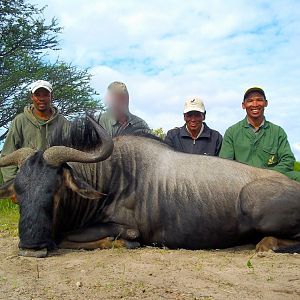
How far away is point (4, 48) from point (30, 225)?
17.3 meters

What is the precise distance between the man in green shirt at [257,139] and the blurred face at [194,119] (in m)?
0.50

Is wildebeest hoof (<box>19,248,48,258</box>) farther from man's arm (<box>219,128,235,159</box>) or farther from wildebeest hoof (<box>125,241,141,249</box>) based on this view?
man's arm (<box>219,128,235,159</box>)

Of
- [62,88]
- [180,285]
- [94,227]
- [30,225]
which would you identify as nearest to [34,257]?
[30,225]

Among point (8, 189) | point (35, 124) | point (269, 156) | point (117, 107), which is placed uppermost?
point (117, 107)

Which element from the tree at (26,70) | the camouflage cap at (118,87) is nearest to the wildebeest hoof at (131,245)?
the camouflage cap at (118,87)

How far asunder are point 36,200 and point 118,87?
380 centimetres

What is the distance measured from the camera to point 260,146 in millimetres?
8070

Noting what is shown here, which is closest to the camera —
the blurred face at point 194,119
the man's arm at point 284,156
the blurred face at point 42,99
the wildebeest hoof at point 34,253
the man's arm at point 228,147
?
the wildebeest hoof at point 34,253

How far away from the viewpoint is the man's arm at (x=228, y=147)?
8242 millimetres

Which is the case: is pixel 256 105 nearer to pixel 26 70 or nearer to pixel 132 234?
pixel 132 234

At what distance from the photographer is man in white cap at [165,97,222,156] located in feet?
27.9

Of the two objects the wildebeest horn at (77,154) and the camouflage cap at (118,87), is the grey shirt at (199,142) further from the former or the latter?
the wildebeest horn at (77,154)

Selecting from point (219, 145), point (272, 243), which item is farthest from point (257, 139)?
point (272, 243)

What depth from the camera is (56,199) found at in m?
5.98
